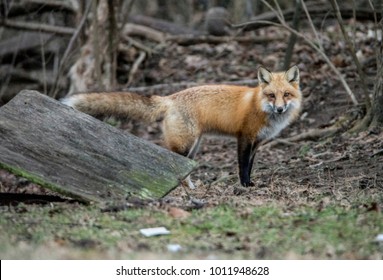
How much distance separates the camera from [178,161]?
819 cm

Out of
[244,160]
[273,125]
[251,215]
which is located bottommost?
[251,215]

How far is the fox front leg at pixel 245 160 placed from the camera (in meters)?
9.57

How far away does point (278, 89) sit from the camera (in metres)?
9.71

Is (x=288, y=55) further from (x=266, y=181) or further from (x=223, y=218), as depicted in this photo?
(x=223, y=218)

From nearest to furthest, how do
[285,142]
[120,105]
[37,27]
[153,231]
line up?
[153,231]
[120,105]
[285,142]
[37,27]

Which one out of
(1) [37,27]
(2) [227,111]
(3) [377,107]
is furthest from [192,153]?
(1) [37,27]

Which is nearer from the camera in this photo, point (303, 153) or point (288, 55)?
point (303, 153)

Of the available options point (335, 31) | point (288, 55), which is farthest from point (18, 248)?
point (335, 31)

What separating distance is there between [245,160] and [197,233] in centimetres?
346

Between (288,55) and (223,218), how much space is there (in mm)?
8054

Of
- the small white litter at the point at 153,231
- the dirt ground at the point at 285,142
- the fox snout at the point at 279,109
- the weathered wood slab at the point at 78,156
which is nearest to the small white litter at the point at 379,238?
the dirt ground at the point at 285,142

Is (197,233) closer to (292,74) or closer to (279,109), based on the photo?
(279,109)

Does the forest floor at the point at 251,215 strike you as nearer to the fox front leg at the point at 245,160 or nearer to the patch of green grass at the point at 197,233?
the patch of green grass at the point at 197,233

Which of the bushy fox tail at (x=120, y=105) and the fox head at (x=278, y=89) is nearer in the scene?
the bushy fox tail at (x=120, y=105)
